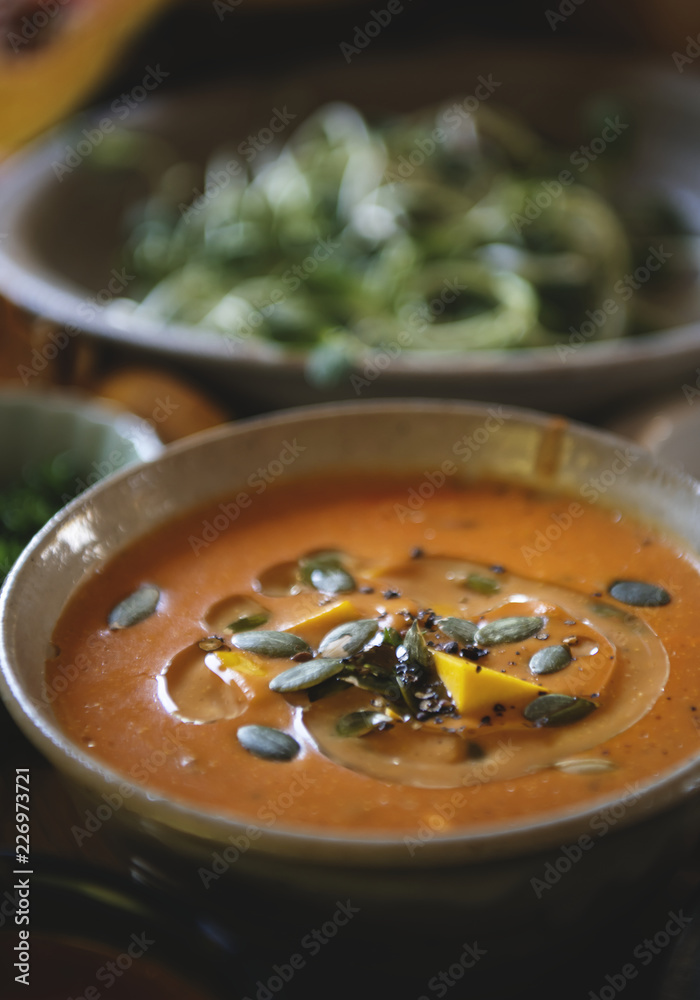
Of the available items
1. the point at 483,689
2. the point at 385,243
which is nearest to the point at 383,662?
the point at 483,689

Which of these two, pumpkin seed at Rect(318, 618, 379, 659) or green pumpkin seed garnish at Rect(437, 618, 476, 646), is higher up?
pumpkin seed at Rect(318, 618, 379, 659)

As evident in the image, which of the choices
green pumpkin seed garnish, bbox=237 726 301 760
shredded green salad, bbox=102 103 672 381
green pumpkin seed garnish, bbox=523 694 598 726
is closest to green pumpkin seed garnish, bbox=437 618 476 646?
green pumpkin seed garnish, bbox=523 694 598 726

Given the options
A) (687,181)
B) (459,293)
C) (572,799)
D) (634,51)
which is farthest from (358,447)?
(634,51)

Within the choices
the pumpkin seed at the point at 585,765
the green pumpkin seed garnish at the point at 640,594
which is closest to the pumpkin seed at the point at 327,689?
the pumpkin seed at the point at 585,765

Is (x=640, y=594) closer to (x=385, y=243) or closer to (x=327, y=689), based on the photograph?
(x=327, y=689)

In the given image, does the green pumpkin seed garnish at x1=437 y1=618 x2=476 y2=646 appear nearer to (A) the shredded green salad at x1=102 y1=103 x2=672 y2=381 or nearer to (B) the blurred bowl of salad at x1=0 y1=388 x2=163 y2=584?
(B) the blurred bowl of salad at x1=0 y1=388 x2=163 y2=584

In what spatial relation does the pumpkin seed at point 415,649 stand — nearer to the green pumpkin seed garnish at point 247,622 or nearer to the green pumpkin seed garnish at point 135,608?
the green pumpkin seed garnish at point 247,622
